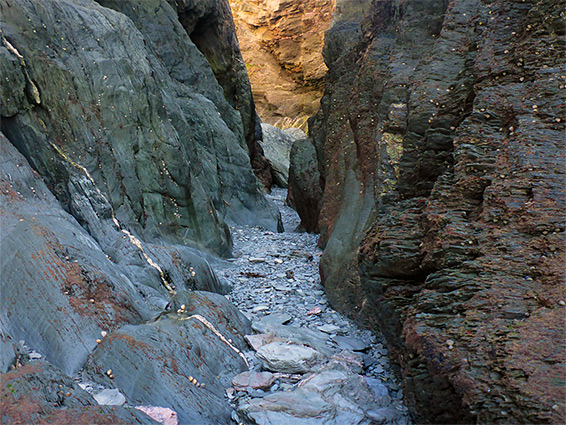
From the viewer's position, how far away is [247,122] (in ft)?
82.5

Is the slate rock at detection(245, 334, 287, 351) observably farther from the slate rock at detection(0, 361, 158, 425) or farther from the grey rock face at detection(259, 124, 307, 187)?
the grey rock face at detection(259, 124, 307, 187)

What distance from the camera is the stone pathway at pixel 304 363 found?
4.64 meters

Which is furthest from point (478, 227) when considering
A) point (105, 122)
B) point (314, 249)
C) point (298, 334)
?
point (314, 249)

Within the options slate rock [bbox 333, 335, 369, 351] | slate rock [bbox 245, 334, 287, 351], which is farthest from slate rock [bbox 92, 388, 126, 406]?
slate rock [bbox 333, 335, 369, 351]

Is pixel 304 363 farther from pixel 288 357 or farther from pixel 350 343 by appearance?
pixel 350 343

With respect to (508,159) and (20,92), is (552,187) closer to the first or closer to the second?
(508,159)

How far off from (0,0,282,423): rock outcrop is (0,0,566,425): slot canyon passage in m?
0.03

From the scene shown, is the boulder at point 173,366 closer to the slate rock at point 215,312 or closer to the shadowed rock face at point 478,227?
the slate rock at point 215,312

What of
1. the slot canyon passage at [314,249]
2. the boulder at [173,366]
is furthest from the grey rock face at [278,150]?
the boulder at [173,366]

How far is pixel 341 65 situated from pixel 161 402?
36.2 ft

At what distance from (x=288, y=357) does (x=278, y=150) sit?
29.4 m

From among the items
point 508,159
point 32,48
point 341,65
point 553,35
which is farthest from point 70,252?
point 341,65

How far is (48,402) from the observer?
3.35 m

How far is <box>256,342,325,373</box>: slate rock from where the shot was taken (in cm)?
555
